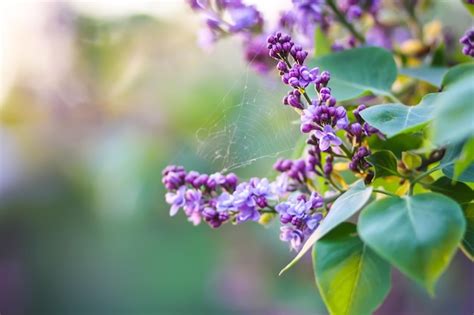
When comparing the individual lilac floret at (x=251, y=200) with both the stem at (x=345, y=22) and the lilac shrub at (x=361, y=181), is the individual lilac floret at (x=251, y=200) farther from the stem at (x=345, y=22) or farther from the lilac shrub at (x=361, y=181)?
the stem at (x=345, y=22)

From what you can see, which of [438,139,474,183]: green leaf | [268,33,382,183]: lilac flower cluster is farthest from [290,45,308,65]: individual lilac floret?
[438,139,474,183]: green leaf

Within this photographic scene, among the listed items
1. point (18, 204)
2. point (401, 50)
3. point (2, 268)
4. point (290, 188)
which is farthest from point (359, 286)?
point (18, 204)

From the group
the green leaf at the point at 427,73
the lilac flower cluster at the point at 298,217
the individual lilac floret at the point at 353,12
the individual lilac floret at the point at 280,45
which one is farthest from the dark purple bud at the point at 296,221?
the individual lilac floret at the point at 353,12

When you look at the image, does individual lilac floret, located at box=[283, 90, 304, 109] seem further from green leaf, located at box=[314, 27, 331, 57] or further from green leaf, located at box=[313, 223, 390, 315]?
green leaf, located at box=[314, 27, 331, 57]

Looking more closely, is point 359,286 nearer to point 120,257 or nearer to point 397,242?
point 397,242

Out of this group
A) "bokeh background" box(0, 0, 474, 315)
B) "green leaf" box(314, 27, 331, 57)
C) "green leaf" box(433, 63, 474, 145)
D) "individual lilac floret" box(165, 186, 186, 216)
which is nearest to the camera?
"green leaf" box(433, 63, 474, 145)
